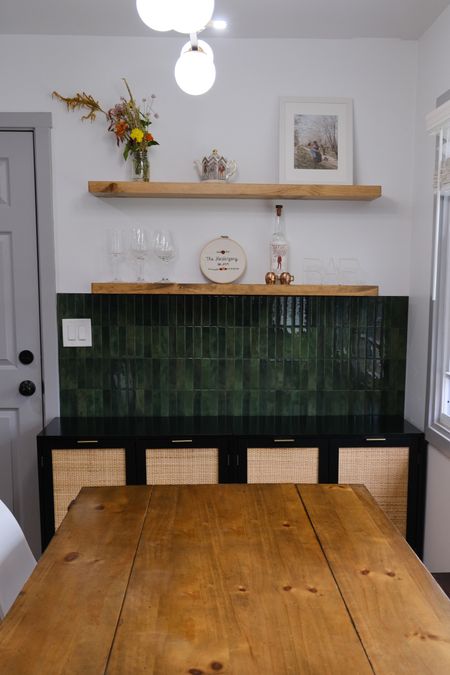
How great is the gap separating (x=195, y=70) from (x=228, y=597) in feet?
4.21

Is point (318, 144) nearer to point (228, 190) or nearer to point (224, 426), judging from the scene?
point (228, 190)

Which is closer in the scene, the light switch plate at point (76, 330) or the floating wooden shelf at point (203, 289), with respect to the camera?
the floating wooden shelf at point (203, 289)

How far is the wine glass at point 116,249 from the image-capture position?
2.83 m

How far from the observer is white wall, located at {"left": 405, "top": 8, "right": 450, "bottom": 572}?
8.33 ft

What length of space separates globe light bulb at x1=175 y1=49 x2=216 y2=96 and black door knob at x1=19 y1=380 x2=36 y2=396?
6.52 ft

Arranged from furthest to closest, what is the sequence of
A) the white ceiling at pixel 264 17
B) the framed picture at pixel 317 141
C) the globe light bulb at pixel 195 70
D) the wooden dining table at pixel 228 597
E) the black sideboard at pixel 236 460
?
the framed picture at pixel 317 141
the black sideboard at pixel 236 460
the white ceiling at pixel 264 17
the globe light bulb at pixel 195 70
the wooden dining table at pixel 228 597

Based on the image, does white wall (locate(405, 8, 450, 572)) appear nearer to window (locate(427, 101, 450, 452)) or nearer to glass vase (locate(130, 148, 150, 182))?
window (locate(427, 101, 450, 452))

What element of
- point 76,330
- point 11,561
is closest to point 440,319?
point 76,330

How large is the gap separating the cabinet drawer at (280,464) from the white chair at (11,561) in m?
1.22

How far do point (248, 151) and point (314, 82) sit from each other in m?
0.50

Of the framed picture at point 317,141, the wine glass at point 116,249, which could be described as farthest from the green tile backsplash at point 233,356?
the framed picture at point 317,141

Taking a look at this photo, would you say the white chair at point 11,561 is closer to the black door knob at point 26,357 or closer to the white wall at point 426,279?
the black door knob at point 26,357

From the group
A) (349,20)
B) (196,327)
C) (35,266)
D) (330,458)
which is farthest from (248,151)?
(330,458)

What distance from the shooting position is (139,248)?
2824 millimetres
